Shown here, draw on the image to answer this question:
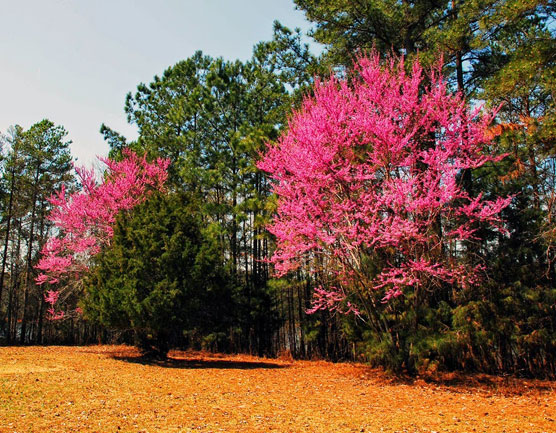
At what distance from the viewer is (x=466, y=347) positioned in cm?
1014

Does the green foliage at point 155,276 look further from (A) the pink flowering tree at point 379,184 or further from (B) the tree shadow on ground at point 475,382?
(B) the tree shadow on ground at point 475,382

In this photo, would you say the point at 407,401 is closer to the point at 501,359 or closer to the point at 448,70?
the point at 501,359

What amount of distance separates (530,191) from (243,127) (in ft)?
32.4

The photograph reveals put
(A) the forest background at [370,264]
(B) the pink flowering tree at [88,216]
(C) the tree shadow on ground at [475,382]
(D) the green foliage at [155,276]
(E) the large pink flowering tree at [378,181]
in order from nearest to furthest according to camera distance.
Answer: (C) the tree shadow on ground at [475,382], (E) the large pink flowering tree at [378,181], (A) the forest background at [370,264], (D) the green foliage at [155,276], (B) the pink flowering tree at [88,216]

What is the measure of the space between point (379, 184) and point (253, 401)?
5271 millimetres

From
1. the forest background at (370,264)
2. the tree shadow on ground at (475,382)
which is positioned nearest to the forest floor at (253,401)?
the tree shadow on ground at (475,382)

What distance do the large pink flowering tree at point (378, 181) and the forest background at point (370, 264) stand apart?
0.58 meters

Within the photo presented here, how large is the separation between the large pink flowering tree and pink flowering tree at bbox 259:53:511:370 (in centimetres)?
3

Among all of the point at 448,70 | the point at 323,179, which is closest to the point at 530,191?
the point at 448,70

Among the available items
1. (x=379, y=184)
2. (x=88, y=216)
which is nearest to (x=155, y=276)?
(x=88, y=216)

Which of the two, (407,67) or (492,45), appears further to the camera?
(492,45)

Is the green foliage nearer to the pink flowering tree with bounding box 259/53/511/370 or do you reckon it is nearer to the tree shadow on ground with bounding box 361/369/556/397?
the pink flowering tree with bounding box 259/53/511/370

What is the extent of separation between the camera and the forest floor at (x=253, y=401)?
5168 millimetres

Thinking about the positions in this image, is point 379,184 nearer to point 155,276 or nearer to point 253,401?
point 253,401
